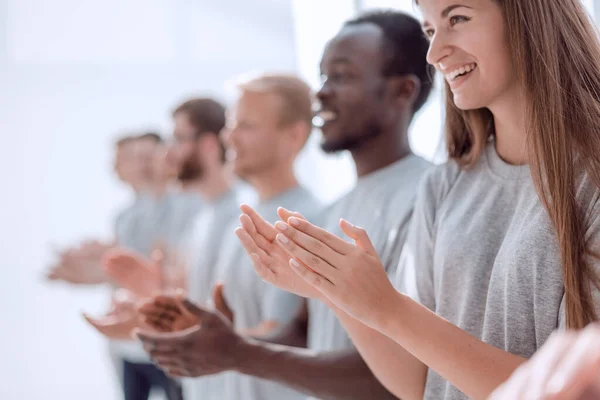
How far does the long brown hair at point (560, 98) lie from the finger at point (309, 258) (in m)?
0.32

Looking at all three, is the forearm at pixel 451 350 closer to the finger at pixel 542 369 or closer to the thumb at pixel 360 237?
the thumb at pixel 360 237

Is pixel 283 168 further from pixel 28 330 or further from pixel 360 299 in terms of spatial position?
pixel 28 330

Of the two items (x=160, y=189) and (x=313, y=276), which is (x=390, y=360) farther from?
(x=160, y=189)

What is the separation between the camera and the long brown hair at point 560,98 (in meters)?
1.03

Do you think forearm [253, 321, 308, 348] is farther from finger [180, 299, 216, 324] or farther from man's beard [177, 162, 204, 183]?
man's beard [177, 162, 204, 183]

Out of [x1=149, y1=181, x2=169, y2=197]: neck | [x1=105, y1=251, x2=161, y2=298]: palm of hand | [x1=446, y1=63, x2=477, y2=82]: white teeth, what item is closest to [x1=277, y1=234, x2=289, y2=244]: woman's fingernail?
[x1=446, y1=63, x2=477, y2=82]: white teeth

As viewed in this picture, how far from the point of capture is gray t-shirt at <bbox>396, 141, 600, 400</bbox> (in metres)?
1.05

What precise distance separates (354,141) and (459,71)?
0.62 metres

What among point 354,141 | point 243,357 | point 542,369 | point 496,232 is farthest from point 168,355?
point 542,369

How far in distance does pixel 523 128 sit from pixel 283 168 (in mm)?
1265

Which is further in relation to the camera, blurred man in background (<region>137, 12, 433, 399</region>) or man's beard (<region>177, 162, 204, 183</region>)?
man's beard (<region>177, 162, 204, 183</region>)

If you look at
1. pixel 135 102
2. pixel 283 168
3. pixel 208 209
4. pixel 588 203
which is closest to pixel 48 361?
pixel 135 102

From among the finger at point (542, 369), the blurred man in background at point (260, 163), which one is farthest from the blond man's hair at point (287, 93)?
the finger at point (542, 369)

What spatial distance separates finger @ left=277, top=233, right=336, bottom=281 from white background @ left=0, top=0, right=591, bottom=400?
469cm
